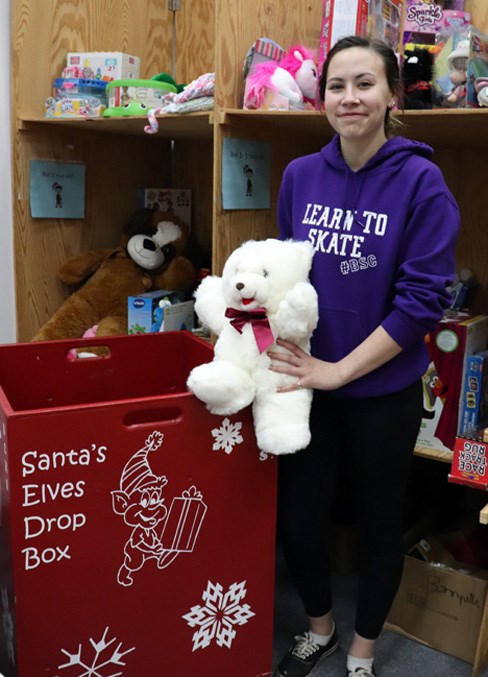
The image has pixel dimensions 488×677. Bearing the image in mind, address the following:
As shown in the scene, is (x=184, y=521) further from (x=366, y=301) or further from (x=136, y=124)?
(x=136, y=124)

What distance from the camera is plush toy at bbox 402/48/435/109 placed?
1422 millimetres

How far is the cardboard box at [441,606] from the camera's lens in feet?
5.19

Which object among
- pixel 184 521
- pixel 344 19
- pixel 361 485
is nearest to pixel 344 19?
pixel 344 19

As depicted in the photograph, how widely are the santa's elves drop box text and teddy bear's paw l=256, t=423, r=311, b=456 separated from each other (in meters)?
0.04

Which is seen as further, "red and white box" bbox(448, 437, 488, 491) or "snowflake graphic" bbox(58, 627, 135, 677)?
"red and white box" bbox(448, 437, 488, 491)

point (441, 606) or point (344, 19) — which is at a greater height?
point (344, 19)

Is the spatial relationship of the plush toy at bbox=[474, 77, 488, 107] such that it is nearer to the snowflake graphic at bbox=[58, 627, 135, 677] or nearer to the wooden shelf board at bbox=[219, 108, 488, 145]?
the wooden shelf board at bbox=[219, 108, 488, 145]

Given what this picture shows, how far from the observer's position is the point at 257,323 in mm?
1172

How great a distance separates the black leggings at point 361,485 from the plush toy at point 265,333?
14 cm

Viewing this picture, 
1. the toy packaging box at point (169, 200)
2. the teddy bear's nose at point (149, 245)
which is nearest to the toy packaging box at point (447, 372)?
the teddy bear's nose at point (149, 245)

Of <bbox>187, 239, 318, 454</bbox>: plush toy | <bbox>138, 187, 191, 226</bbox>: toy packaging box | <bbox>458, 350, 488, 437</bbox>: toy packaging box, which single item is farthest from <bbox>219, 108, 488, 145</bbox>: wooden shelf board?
<bbox>138, 187, 191, 226</bbox>: toy packaging box

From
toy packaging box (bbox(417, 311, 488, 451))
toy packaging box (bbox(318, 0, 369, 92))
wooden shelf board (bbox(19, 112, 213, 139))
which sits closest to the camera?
toy packaging box (bbox(318, 0, 369, 92))

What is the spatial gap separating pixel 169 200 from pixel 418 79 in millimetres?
1061

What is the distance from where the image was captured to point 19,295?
2.01 meters
